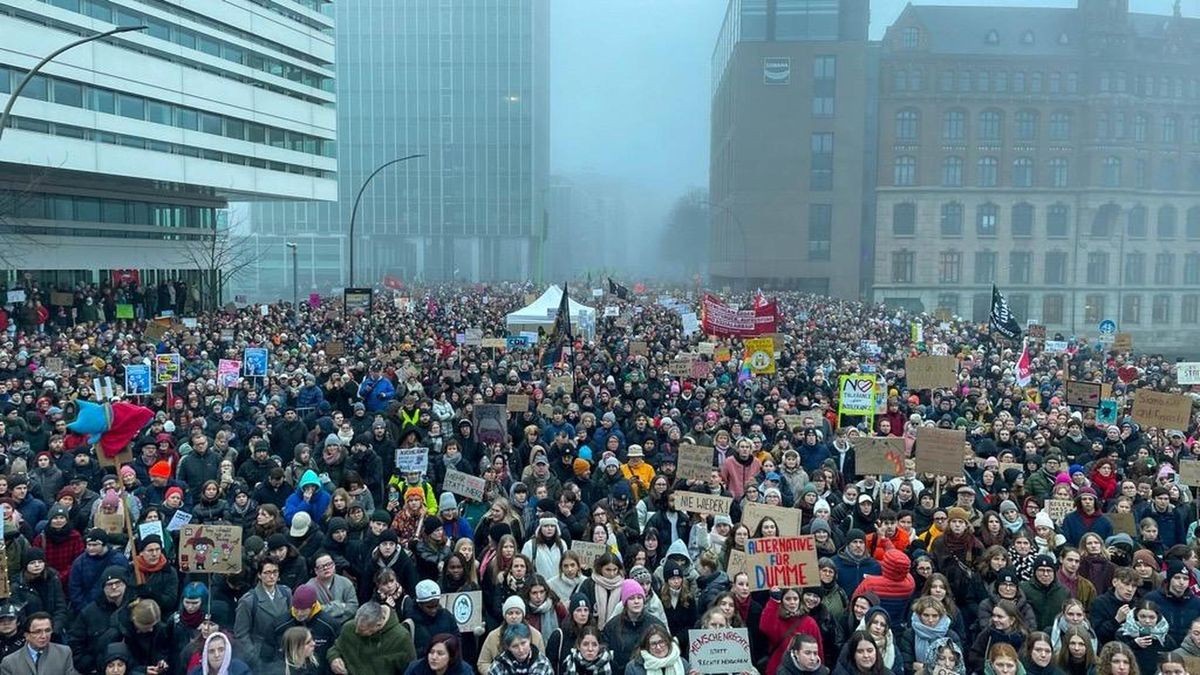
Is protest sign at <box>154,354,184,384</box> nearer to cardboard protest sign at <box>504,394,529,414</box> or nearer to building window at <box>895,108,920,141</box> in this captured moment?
cardboard protest sign at <box>504,394,529,414</box>

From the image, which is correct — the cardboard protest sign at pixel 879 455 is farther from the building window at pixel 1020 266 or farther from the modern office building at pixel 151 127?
the building window at pixel 1020 266

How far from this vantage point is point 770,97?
70.9m

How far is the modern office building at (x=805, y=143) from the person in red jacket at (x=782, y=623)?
62032mm

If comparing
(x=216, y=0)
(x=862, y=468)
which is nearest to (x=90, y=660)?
(x=862, y=468)

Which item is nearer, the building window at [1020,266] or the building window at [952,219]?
the building window at [1020,266]

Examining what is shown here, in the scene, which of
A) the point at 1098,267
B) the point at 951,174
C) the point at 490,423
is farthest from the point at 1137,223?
the point at 490,423

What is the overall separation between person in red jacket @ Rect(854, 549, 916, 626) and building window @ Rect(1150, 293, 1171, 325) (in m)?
66.9

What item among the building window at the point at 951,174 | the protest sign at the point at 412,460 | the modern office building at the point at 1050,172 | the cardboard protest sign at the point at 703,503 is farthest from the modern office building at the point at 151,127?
the building window at the point at 951,174

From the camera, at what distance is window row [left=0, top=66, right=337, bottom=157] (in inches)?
1412

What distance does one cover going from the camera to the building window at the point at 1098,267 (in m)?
66.7

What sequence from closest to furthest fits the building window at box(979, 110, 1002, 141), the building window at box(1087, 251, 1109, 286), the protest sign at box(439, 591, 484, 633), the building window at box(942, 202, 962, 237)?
1. the protest sign at box(439, 591, 484, 633)
2. the building window at box(1087, 251, 1109, 286)
3. the building window at box(979, 110, 1002, 141)
4. the building window at box(942, 202, 962, 237)

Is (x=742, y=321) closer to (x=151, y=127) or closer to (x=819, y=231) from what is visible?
(x=151, y=127)

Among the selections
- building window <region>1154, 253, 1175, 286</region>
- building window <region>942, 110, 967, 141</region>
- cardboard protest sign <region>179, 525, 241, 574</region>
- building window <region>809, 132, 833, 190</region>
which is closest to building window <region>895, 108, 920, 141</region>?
building window <region>942, 110, 967, 141</region>

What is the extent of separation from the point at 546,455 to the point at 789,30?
62864 mm
